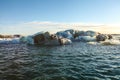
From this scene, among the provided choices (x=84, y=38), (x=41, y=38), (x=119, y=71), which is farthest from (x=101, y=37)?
(x=119, y=71)

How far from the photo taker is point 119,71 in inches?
683

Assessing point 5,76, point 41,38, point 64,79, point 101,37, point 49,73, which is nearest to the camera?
point 64,79

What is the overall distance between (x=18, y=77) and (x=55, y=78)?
10.2 ft

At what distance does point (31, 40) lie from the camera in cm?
6072

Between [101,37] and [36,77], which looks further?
[101,37]

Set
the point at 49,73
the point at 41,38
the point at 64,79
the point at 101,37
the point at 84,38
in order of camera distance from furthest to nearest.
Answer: the point at 84,38, the point at 101,37, the point at 41,38, the point at 49,73, the point at 64,79

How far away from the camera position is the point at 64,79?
49.0 feet

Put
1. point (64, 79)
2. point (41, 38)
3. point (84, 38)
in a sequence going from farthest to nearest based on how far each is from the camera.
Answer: point (84, 38)
point (41, 38)
point (64, 79)


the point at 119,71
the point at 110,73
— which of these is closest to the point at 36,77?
the point at 110,73

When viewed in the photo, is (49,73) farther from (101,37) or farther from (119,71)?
(101,37)

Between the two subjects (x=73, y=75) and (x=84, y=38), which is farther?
(x=84, y=38)

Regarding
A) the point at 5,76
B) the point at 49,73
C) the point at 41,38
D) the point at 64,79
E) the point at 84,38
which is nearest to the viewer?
the point at 64,79

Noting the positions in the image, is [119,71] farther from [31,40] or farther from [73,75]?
[31,40]

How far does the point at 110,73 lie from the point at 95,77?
6.96ft
